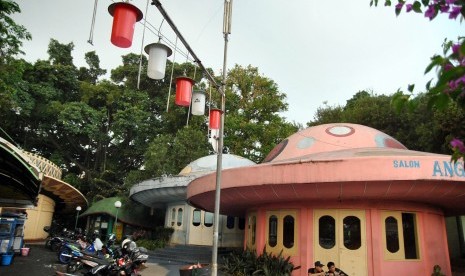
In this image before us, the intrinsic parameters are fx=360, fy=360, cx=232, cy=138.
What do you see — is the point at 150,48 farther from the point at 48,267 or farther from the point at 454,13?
the point at 48,267

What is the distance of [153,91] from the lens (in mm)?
42094

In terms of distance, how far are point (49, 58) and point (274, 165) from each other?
1534 inches

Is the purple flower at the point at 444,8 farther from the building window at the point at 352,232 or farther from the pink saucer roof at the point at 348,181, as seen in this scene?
the building window at the point at 352,232

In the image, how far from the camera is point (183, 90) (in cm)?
786

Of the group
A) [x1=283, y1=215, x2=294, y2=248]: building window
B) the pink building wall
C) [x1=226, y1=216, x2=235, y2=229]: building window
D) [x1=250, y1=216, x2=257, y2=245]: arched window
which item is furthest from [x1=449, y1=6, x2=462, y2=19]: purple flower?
[x1=226, y1=216, x2=235, y2=229]: building window

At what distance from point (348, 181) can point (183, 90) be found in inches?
213

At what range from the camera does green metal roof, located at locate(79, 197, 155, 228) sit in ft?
96.0

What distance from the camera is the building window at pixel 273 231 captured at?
13912 millimetres

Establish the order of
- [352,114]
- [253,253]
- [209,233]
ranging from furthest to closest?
[352,114]
[209,233]
[253,253]

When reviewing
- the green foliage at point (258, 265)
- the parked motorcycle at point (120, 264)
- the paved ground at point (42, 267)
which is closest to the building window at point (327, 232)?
the green foliage at point (258, 265)

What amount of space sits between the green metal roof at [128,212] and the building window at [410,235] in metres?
22.5

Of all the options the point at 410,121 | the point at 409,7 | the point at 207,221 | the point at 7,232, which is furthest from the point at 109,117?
the point at 409,7

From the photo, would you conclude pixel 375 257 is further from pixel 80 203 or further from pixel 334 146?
pixel 80 203

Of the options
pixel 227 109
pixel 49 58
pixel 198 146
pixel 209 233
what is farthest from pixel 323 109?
pixel 49 58
